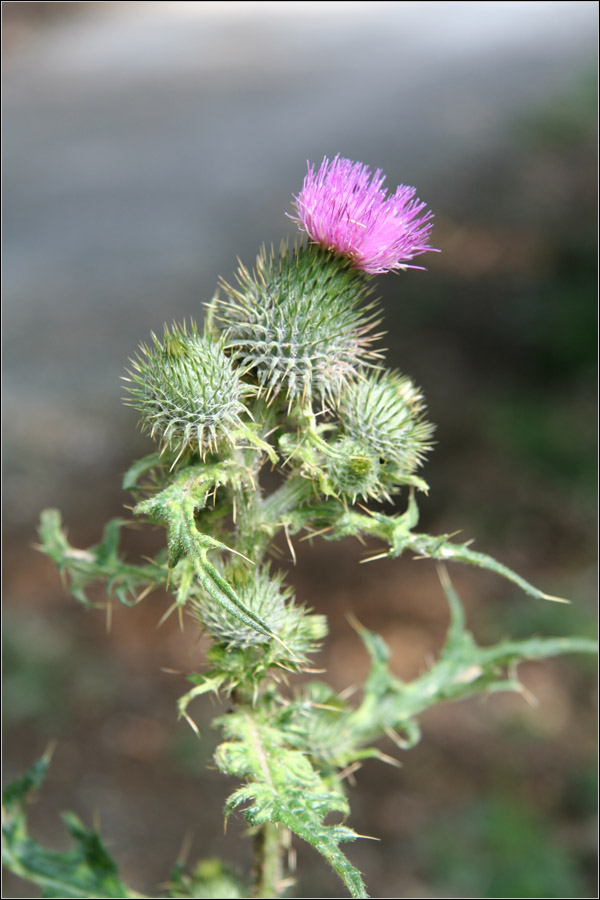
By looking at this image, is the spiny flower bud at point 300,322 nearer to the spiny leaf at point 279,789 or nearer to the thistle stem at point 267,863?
the spiny leaf at point 279,789

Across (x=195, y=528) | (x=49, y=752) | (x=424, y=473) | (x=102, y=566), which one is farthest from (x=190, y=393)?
(x=424, y=473)

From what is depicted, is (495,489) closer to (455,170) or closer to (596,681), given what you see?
(596,681)

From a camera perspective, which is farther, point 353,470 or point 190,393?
point 353,470

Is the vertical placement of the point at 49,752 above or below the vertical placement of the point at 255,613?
below

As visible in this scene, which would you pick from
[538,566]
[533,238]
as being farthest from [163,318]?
[538,566]

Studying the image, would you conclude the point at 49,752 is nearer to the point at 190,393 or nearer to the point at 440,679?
the point at 190,393

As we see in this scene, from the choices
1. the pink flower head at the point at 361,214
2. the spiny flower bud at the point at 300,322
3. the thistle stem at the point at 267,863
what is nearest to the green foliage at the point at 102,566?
the spiny flower bud at the point at 300,322

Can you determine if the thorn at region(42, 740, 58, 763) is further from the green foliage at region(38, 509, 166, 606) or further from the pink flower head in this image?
the pink flower head
